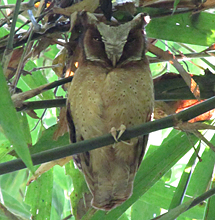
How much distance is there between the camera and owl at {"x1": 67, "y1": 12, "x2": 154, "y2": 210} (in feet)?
4.90

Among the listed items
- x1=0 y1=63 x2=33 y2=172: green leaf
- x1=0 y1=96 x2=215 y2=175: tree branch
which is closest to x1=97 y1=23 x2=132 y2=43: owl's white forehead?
x1=0 y1=96 x2=215 y2=175: tree branch

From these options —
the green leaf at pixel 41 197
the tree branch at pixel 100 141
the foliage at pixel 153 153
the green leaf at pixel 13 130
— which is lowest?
the green leaf at pixel 41 197

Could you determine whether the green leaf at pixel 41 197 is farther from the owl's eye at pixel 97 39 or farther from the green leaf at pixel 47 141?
the owl's eye at pixel 97 39

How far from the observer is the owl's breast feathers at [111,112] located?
4.90 feet

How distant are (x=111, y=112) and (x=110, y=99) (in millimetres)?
54

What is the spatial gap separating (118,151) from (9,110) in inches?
37.1

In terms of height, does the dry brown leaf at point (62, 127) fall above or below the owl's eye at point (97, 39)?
below

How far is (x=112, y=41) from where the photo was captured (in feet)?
4.85

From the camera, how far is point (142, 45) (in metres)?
1.61

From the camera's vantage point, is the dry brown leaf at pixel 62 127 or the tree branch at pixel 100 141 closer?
the tree branch at pixel 100 141

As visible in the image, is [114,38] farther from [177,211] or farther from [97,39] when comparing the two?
[177,211]

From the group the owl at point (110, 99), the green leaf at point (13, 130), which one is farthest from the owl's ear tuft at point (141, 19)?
the green leaf at point (13, 130)

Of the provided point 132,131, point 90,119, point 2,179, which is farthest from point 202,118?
point 2,179

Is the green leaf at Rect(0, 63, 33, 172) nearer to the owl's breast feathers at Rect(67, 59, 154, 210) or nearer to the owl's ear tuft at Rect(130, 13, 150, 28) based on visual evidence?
the owl's breast feathers at Rect(67, 59, 154, 210)
